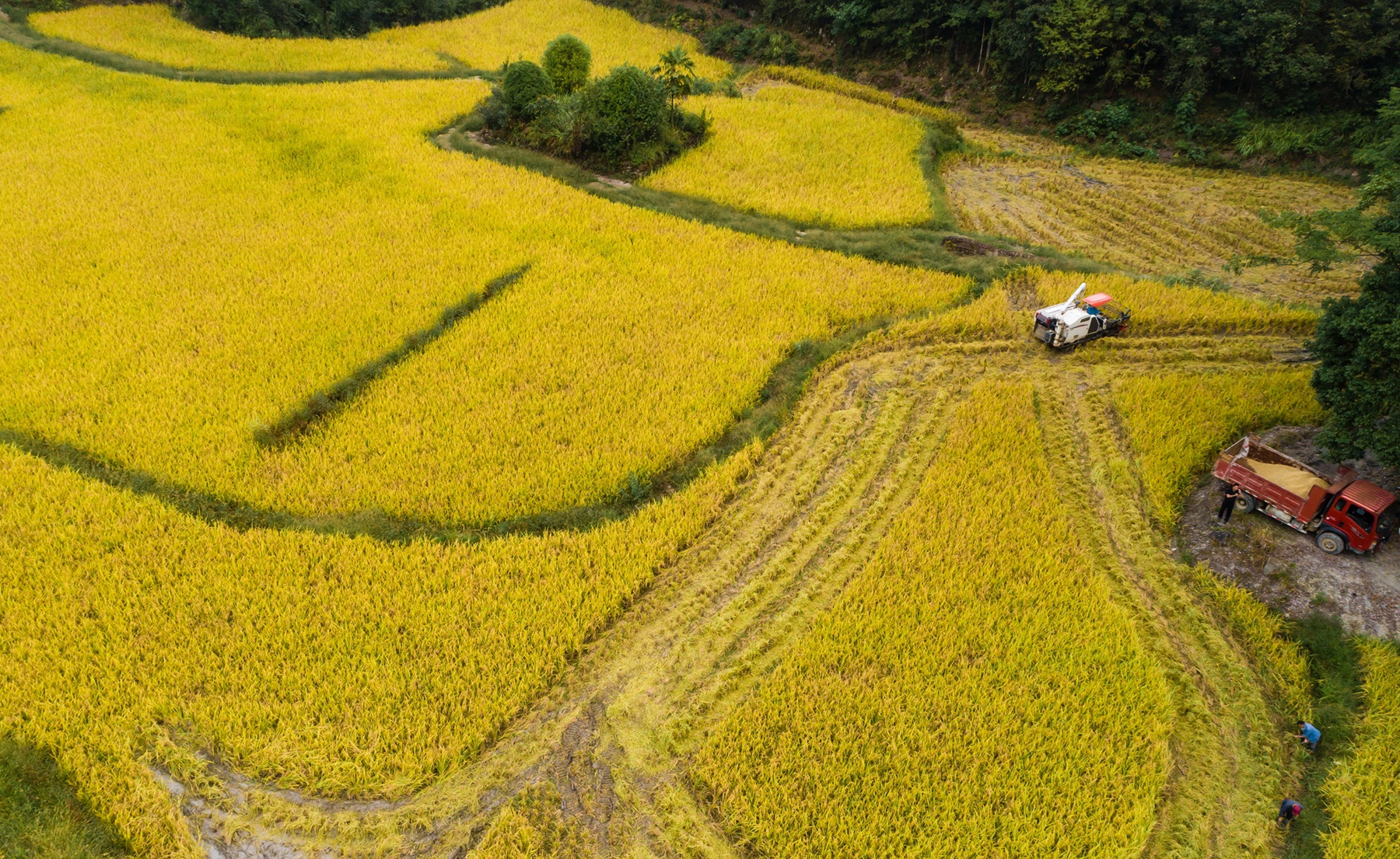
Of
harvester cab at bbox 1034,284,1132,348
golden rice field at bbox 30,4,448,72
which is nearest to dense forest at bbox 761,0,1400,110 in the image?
harvester cab at bbox 1034,284,1132,348

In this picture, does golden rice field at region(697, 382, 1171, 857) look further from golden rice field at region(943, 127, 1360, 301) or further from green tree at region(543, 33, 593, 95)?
green tree at region(543, 33, 593, 95)

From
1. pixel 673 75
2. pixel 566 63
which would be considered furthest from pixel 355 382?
pixel 566 63

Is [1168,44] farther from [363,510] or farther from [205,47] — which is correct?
[205,47]

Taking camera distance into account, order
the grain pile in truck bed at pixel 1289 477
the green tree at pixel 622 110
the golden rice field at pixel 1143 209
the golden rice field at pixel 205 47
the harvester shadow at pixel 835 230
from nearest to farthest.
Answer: the grain pile in truck bed at pixel 1289 477 < the harvester shadow at pixel 835 230 < the golden rice field at pixel 1143 209 < the green tree at pixel 622 110 < the golden rice field at pixel 205 47

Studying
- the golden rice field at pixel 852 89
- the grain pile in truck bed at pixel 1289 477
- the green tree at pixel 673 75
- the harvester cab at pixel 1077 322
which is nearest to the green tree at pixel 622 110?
the green tree at pixel 673 75

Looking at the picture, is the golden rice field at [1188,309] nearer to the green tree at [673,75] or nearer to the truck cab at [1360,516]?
the truck cab at [1360,516]

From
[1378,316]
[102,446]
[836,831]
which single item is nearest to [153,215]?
[102,446]
